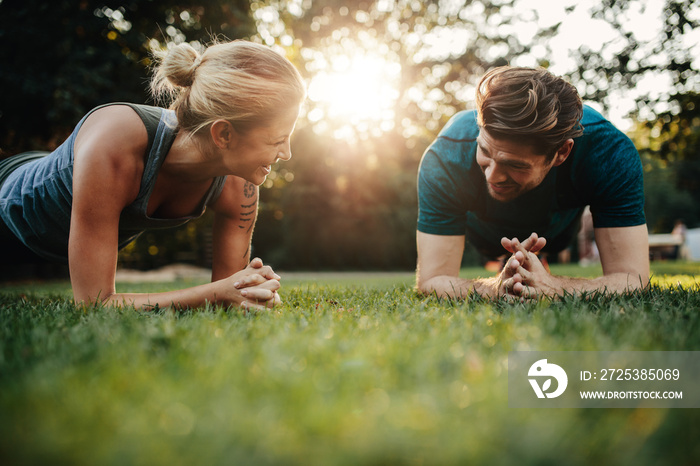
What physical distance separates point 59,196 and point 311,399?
2775 millimetres

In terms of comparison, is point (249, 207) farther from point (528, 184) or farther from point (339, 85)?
point (339, 85)

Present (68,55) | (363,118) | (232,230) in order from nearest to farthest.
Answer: (232,230) → (68,55) → (363,118)

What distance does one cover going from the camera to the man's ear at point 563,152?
298 cm

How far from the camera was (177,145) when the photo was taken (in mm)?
2830

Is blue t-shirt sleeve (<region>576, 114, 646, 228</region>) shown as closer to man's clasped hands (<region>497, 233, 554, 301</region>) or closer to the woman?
man's clasped hands (<region>497, 233, 554, 301</region>)

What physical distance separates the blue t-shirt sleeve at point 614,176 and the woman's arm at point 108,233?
2409 millimetres

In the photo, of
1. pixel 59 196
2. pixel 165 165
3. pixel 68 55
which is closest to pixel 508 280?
pixel 165 165

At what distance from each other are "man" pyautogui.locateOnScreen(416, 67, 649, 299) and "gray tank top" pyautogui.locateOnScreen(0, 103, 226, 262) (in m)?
1.79

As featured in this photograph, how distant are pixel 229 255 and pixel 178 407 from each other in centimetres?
268

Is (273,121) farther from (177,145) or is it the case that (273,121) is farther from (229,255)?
(229,255)

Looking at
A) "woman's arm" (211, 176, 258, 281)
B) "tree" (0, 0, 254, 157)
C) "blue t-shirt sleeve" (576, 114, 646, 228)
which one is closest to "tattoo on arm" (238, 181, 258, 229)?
"woman's arm" (211, 176, 258, 281)

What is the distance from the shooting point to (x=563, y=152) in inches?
120

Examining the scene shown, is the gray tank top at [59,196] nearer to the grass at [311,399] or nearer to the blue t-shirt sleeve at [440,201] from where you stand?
the grass at [311,399]

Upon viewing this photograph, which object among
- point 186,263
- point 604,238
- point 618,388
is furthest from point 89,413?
point 186,263
